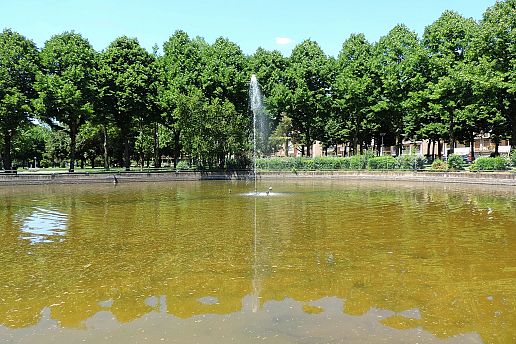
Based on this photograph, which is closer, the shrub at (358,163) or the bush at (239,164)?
the shrub at (358,163)

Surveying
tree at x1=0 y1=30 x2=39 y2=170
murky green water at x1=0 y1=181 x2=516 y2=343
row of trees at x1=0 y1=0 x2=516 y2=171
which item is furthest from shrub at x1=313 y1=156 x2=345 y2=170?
A: murky green water at x1=0 y1=181 x2=516 y2=343

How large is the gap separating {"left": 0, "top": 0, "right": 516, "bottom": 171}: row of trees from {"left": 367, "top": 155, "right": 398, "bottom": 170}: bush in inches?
294

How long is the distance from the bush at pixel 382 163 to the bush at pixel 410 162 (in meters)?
0.60

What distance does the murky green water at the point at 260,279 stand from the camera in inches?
275

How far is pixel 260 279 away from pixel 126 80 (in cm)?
4931

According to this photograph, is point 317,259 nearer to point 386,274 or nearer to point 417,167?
point 386,274

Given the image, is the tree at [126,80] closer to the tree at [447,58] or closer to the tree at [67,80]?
the tree at [67,80]

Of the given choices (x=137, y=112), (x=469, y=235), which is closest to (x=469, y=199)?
(x=469, y=235)

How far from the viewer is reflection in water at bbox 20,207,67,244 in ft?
48.8

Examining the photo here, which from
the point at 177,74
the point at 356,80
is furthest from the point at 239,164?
the point at 356,80

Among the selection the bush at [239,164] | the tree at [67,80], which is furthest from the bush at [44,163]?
the bush at [239,164]

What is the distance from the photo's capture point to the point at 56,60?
52.3 meters

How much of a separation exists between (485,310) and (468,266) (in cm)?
313

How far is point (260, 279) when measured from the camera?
977 cm
